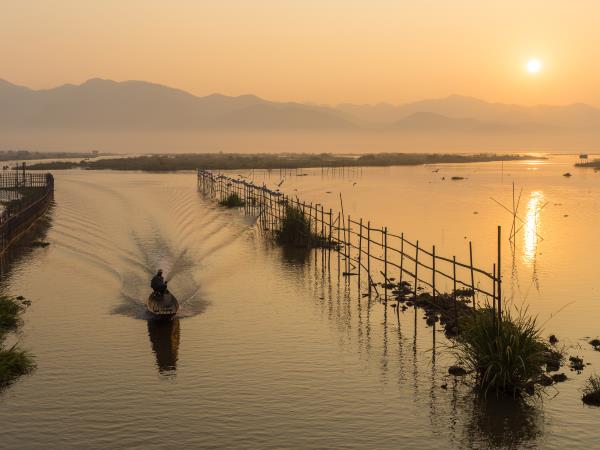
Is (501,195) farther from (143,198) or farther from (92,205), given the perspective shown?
(92,205)

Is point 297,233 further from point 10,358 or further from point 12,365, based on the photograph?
point 12,365

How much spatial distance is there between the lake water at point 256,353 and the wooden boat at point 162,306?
1.72ft

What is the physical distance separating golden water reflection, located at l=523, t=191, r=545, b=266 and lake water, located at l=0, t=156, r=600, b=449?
1.25ft

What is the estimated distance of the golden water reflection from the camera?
129 ft

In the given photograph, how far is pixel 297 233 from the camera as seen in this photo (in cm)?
4209

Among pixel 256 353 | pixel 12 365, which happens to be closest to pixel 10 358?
pixel 12 365

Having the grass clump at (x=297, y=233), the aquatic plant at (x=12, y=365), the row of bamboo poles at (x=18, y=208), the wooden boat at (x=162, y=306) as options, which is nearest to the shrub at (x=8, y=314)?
the aquatic plant at (x=12, y=365)

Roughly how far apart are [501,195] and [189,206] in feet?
123

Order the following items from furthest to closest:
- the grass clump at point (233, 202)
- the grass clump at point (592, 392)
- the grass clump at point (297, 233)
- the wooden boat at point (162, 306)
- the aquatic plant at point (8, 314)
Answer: the grass clump at point (233, 202)
the grass clump at point (297, 233)
the wooden boat at point (162, 306)
the aquatic plant at point (8, 314)
the grass clump at point (592, 392)

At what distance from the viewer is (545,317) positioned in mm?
25766

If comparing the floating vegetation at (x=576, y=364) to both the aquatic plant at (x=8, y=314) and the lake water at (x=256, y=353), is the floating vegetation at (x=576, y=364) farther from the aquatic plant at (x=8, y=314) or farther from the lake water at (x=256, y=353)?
the aquatic plant at (x=8, y=314)

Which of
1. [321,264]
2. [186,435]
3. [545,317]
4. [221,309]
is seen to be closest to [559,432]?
[186,435]

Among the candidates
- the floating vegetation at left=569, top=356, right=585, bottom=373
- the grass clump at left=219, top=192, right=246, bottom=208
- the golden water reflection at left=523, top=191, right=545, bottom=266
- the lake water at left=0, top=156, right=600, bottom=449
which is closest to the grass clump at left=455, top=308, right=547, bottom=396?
the lake water at left=0, top=156, right=600, bottom=449

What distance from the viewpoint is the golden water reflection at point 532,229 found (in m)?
39.2
